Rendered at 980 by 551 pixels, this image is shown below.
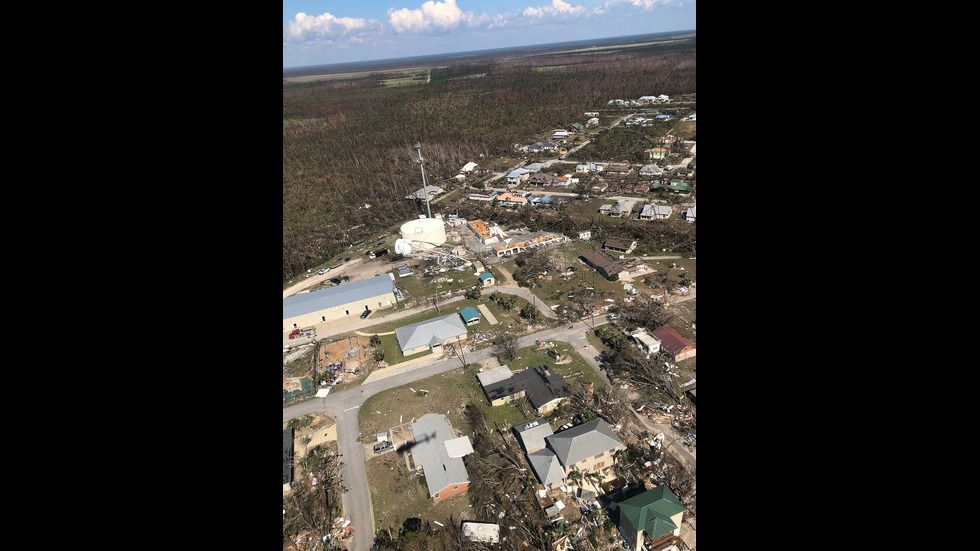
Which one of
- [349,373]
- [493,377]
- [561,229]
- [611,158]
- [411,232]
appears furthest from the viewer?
[611,158]

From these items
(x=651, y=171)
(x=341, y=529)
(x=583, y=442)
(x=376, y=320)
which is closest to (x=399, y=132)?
(x=651, y=171)

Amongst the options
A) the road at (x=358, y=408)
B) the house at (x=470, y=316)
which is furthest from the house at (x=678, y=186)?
the house at (x=470, y=316)

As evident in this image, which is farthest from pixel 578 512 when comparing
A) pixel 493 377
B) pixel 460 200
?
pixel 460 200

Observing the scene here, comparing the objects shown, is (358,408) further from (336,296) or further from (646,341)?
(646,341)

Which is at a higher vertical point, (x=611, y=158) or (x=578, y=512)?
(x=611, y=158)

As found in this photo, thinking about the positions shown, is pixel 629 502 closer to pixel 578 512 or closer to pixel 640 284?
pixel 578 512

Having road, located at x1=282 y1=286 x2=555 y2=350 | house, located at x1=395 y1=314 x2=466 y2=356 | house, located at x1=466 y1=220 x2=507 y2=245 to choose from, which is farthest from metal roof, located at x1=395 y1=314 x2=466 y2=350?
house, located at x1=466 y1=220 x2=507 y2=245
